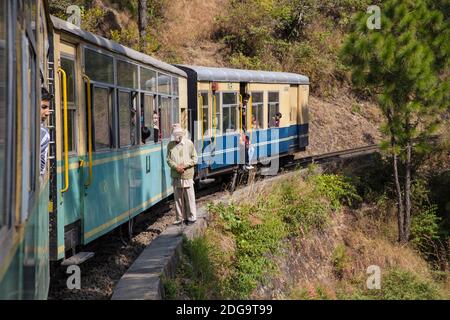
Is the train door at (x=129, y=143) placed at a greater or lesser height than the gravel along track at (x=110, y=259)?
greater

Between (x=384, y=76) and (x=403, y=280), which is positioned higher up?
(x=384, y=76)

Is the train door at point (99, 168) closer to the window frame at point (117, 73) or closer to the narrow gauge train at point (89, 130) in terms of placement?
the narrow gauge train at point (89, 130)

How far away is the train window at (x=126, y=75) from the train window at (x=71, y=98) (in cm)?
183

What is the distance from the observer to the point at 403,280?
12.9 m

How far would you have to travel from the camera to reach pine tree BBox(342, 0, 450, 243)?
16.3m

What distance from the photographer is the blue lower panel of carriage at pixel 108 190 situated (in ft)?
25.6

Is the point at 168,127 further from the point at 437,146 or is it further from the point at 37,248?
the point at 37,248

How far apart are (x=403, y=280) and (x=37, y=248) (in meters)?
9.55

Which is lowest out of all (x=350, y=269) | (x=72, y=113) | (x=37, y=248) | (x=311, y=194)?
(x=350, y=269)

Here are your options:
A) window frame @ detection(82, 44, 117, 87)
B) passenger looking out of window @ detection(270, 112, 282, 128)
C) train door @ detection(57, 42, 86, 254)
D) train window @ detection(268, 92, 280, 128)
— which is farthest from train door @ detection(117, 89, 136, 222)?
passenger looking out of window @ detection(270, 112, 282, 128)

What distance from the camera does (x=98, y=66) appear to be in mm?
8836

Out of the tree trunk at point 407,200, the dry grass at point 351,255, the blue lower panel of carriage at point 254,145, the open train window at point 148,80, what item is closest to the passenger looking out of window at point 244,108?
the blue lower panel of carriage at point 254,145

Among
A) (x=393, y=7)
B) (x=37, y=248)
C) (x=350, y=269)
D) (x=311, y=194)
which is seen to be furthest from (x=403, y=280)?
(x=37, y=248)
